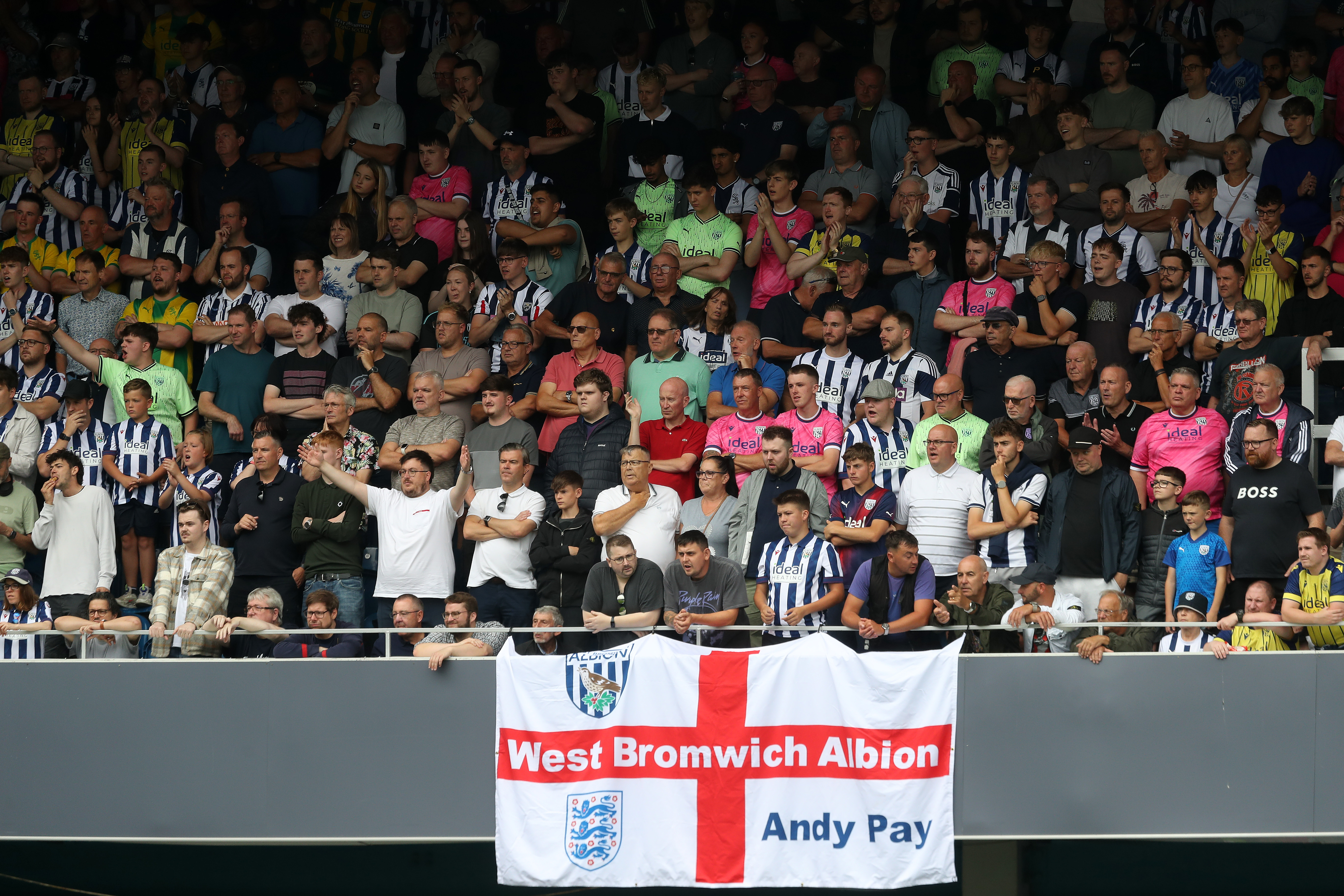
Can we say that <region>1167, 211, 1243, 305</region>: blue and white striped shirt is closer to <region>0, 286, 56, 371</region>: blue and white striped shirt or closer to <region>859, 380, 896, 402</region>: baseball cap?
<region>859, 380, 896, 402</region>: baseball cap

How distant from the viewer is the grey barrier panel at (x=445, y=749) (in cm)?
883

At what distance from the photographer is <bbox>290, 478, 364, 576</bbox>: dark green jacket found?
10273 mm

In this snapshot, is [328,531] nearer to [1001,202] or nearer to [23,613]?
[23,613]

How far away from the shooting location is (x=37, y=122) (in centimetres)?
1421

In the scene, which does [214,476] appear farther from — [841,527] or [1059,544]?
[1059,544]

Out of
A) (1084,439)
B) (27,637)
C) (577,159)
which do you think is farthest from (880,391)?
(27,637)

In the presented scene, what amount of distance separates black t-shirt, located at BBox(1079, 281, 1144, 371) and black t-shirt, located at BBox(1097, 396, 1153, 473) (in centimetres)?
60

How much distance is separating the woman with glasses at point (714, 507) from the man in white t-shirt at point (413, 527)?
1542 mm

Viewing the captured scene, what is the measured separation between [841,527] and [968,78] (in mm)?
5171

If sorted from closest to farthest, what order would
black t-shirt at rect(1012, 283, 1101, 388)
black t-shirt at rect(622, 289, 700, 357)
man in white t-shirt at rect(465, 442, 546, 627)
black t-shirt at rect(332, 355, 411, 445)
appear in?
man in white t-shirt at rect(465, 442, 546, 627), black t-shirt at rect(1012, 283, 1101, 388), black t-shirt at rect(332, 355, 411, 445), black t-shirt at rect(622, 289, 700, 357)

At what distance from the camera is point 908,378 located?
10.9 metres

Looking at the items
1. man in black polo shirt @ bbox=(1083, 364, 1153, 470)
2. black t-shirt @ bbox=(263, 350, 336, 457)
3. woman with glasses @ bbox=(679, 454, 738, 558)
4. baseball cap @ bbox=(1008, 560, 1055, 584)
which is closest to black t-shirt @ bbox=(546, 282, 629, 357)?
black t-shirt @ bbox=(263, 350, 336, 457)

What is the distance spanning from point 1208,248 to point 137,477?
8049 mm

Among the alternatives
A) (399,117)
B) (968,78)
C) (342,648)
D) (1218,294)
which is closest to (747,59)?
(968,78)
